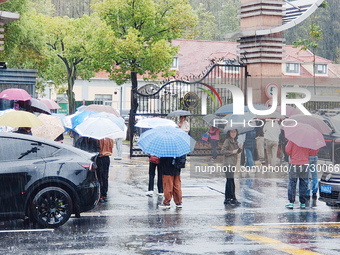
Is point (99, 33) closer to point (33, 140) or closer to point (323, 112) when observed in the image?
point (323, 112)

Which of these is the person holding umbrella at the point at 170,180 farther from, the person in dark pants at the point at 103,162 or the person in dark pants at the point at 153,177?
the person in dark pants at the point at 103,162

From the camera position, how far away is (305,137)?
37.5ft

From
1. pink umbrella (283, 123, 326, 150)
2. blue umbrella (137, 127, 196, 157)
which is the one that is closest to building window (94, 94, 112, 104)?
blue umbrella (137, 127, 196, 157)

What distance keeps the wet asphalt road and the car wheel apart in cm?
17

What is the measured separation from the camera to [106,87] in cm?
5031

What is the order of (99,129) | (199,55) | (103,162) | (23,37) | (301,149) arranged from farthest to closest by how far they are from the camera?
(199,55)
(23,37)
(103,162)
(301,149)
(99,129)

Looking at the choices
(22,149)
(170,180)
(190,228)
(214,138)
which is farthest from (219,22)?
(22,149)

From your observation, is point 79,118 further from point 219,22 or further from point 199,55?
point 219,22

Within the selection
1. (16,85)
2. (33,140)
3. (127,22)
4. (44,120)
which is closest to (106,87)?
(127,22)

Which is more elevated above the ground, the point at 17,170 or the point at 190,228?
the point at 17,170

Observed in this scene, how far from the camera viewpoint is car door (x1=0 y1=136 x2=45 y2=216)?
9039 millimetres

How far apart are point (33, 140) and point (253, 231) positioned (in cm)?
400

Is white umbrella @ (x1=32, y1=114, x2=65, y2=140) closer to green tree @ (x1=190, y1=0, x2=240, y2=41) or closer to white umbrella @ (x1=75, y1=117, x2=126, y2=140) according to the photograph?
white umbrella @ (x1=75, y1=117, x2=126, y2=140)

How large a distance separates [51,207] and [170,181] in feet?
9.87
